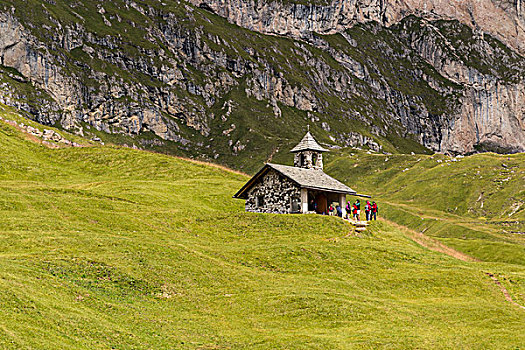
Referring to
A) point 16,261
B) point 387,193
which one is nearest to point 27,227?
point 16,261

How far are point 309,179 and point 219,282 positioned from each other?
28.1 metres

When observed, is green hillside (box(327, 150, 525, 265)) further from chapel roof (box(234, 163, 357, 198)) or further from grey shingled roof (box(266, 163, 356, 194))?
chapel roof (box(234, 163, 357, 198))

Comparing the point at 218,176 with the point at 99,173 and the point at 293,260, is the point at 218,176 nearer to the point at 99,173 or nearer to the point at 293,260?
the point at 99,173

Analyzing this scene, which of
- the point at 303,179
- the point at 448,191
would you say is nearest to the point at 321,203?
the point at 303,179

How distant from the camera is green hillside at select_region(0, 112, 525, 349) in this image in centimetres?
2291

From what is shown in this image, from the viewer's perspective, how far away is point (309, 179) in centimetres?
5947

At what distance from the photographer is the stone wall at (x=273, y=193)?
191 ft

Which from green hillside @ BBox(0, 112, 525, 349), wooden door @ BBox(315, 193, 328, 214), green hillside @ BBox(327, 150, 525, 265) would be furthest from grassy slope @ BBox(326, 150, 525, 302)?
green hillside @ BBox(0, 112, 525, 349)

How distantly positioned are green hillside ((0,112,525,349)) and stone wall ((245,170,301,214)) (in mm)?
5708

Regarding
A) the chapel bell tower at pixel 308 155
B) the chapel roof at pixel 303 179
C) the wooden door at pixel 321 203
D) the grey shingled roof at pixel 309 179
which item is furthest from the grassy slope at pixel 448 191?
the chapel roof at pixel 303 179

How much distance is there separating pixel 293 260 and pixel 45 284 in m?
19.9

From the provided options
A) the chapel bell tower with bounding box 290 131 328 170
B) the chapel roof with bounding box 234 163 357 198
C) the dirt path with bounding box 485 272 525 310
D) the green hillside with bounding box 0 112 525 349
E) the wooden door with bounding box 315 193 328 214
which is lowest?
the dirt path with bounding box 485 272 525 310

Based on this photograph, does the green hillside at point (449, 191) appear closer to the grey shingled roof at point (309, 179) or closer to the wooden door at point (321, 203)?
the wooden door at point (321, 203)

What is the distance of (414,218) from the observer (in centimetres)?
12988
